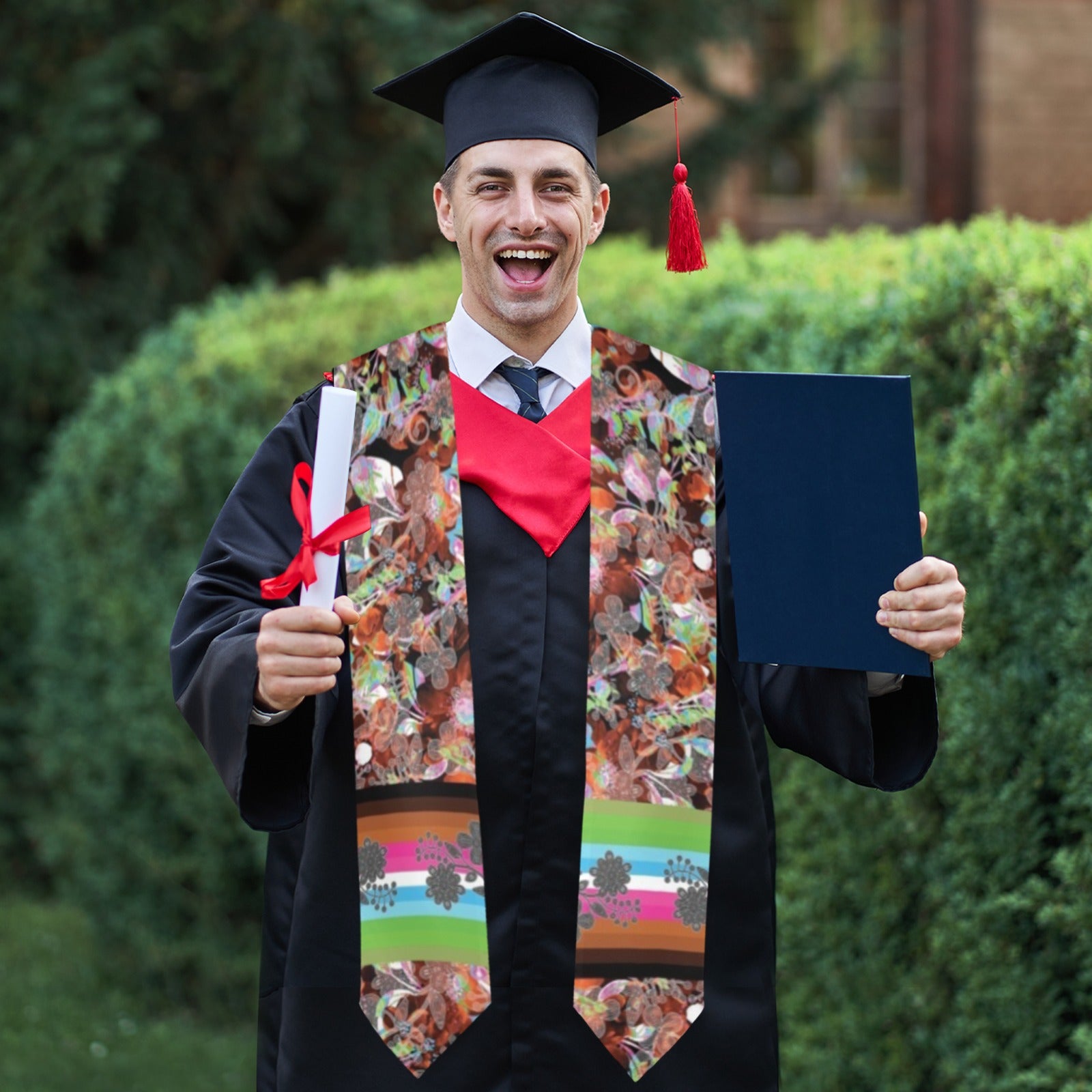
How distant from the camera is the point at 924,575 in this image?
2.12 meters

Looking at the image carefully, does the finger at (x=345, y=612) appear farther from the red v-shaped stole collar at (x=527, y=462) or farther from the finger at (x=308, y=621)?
the red v-shaped stole collar at (x=527, y=462)

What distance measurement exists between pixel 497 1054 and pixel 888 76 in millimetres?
10963

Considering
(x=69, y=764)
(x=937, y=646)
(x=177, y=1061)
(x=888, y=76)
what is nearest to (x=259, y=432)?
(x=69, y=764)

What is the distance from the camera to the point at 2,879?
7742mm

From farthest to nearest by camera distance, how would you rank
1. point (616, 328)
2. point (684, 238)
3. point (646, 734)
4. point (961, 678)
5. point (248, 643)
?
point (616, 328) → point (961, 678) → point (684, 238) → point (646, 734) → point (248, 643)

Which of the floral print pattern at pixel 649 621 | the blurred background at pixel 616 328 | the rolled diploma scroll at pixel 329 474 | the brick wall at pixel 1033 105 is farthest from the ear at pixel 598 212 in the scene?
the brick wall at pixel 1033 105

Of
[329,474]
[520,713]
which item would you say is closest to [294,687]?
[329,474]

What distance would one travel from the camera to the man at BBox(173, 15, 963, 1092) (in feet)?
7.55

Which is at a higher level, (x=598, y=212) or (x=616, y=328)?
(x=616, y=328)

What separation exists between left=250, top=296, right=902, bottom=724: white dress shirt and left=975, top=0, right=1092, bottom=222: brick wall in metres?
9.76

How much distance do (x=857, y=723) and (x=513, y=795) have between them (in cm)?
54

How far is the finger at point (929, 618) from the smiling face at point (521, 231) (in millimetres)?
750

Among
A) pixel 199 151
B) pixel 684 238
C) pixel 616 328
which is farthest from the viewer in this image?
pixel 199 151

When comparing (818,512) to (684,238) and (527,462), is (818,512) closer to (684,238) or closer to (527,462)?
(527,462)
